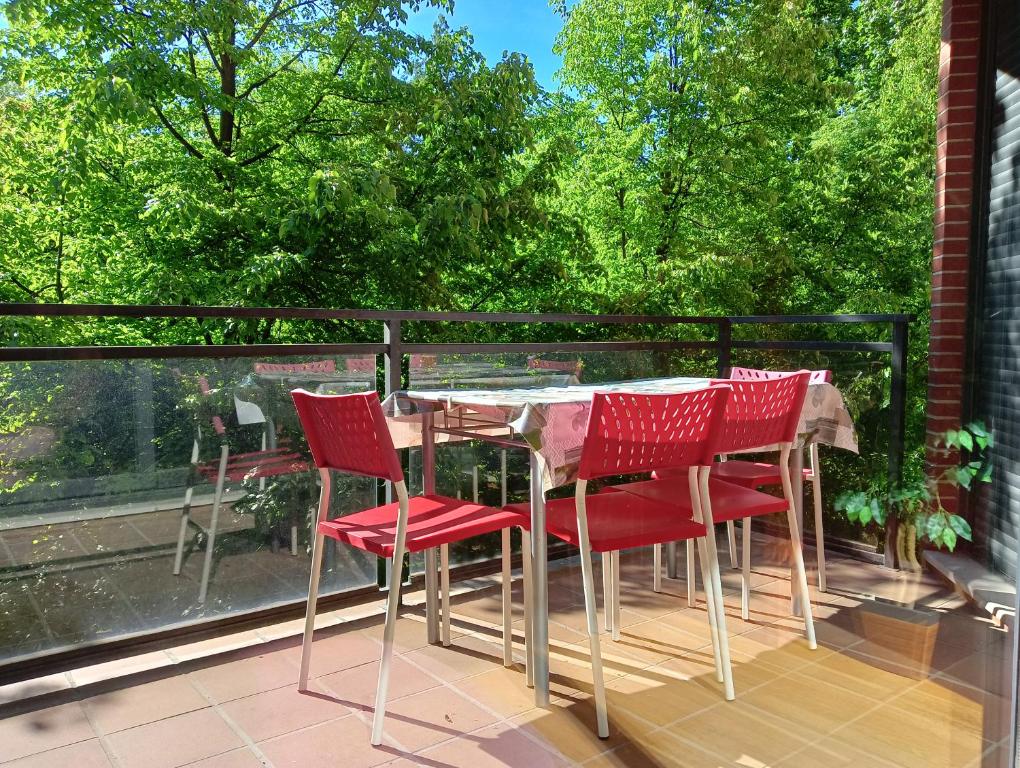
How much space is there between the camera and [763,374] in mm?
3193

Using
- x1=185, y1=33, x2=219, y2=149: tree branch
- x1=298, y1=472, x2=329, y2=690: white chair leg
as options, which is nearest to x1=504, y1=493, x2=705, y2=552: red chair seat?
x1=298, y1=472, x2=329, y2=690: white chair leg

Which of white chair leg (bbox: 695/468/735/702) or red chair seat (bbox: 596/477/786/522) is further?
red chair seat (bbox: 596/477/786/522)

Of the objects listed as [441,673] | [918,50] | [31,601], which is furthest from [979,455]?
[31,601]

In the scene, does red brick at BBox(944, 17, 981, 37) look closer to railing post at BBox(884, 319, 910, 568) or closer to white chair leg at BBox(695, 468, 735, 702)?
railing post at BBox(884, 319, 910, 568)

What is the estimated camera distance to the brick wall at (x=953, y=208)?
999mm

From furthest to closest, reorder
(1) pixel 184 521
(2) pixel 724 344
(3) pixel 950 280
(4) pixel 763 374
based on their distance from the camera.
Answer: (2) pixel 724 344, (4) pixel 763 374, (1) pixel 184 521, (3) pixel 950 280

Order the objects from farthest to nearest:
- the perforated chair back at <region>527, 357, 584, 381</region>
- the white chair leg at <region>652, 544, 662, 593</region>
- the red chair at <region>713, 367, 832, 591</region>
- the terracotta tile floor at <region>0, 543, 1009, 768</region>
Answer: the perforated chair back at <region>527, 357, 584, 381</region>, the white chair leg at <region>652, 544, 662, 593</region>, the red chair at <region>713, 367, 832, 591</region>, the terracotta tile floor at <region>0, 543, 1009, 768</region>

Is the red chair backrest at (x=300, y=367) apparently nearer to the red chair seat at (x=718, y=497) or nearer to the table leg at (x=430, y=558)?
the table leg at (x=430, y=558)

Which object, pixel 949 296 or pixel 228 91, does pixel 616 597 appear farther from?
pixel 228 91

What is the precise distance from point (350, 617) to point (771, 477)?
4.88ft

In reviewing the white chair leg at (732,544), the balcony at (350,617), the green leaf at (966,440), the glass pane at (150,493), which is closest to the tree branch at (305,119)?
the balcony at (350,617)

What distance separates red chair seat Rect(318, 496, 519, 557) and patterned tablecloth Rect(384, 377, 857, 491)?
0.83 feet

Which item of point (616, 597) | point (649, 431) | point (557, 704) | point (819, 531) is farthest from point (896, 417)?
point (616, 597)

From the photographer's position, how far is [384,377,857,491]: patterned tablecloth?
1.99 m
